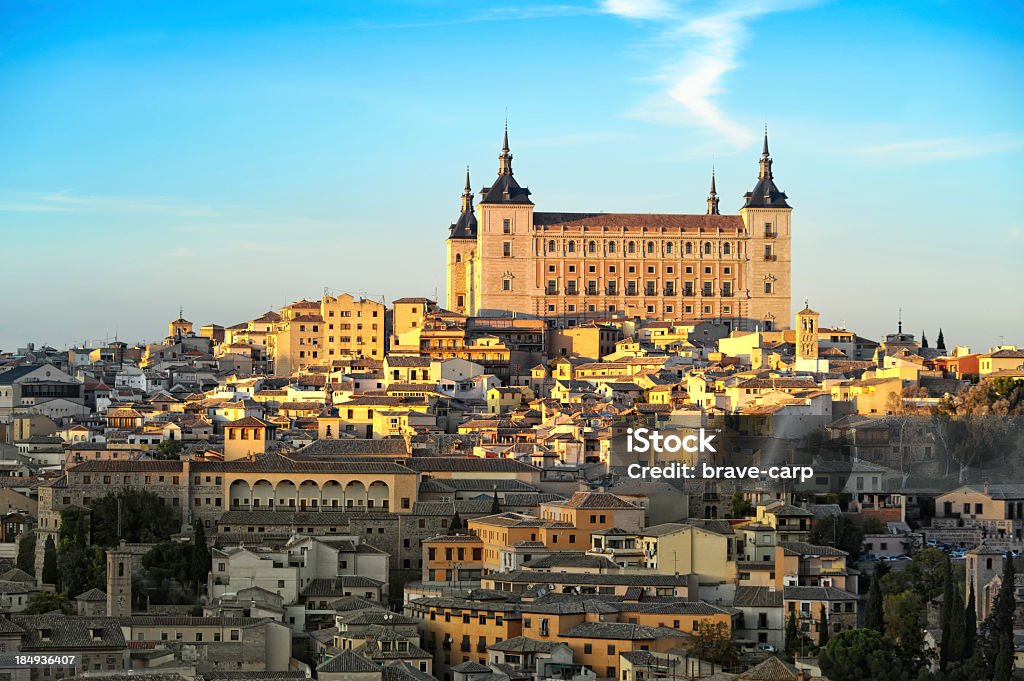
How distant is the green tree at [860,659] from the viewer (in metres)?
36.7

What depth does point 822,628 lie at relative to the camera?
3984cm

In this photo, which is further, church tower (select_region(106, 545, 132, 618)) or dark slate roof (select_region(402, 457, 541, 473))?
dark slate roof (select_region(402, 457, 541, 473))

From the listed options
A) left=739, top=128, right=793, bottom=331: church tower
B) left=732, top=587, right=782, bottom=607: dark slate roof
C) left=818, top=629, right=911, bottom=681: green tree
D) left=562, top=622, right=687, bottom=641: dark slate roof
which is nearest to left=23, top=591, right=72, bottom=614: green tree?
left=562, top=622, right=687, bottom=641: dark slate roof

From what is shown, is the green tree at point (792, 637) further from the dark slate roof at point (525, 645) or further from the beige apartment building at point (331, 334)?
the beige apartment building at point (331, 334)

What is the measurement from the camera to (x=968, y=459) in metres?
52.1

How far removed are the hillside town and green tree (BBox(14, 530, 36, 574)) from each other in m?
0.17

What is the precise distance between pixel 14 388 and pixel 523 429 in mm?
17846

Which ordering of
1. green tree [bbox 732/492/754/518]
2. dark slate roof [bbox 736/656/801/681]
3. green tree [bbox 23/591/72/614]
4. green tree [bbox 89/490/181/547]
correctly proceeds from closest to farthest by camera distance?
dark slate roof [bbox 736/656/801/681] → green tree [bbox 23/591/72/614] → green tree [bbox 89/490/181/547] → green tree [bbox 732/492/754/518]

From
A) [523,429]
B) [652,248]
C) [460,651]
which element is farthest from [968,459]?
[652,248]

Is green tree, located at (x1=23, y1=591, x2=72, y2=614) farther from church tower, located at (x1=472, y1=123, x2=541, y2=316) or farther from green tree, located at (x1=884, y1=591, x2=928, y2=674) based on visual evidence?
church tower, located at (x1=472, y1=123, x2=541, y2=316)

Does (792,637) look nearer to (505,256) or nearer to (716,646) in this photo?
(716,646)

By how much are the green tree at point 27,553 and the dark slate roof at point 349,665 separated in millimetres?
11586

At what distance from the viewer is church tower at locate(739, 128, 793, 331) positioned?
88.2 metres

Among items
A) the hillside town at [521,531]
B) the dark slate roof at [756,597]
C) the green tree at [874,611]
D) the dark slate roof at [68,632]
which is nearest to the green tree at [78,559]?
the hillside town at [521,531]
